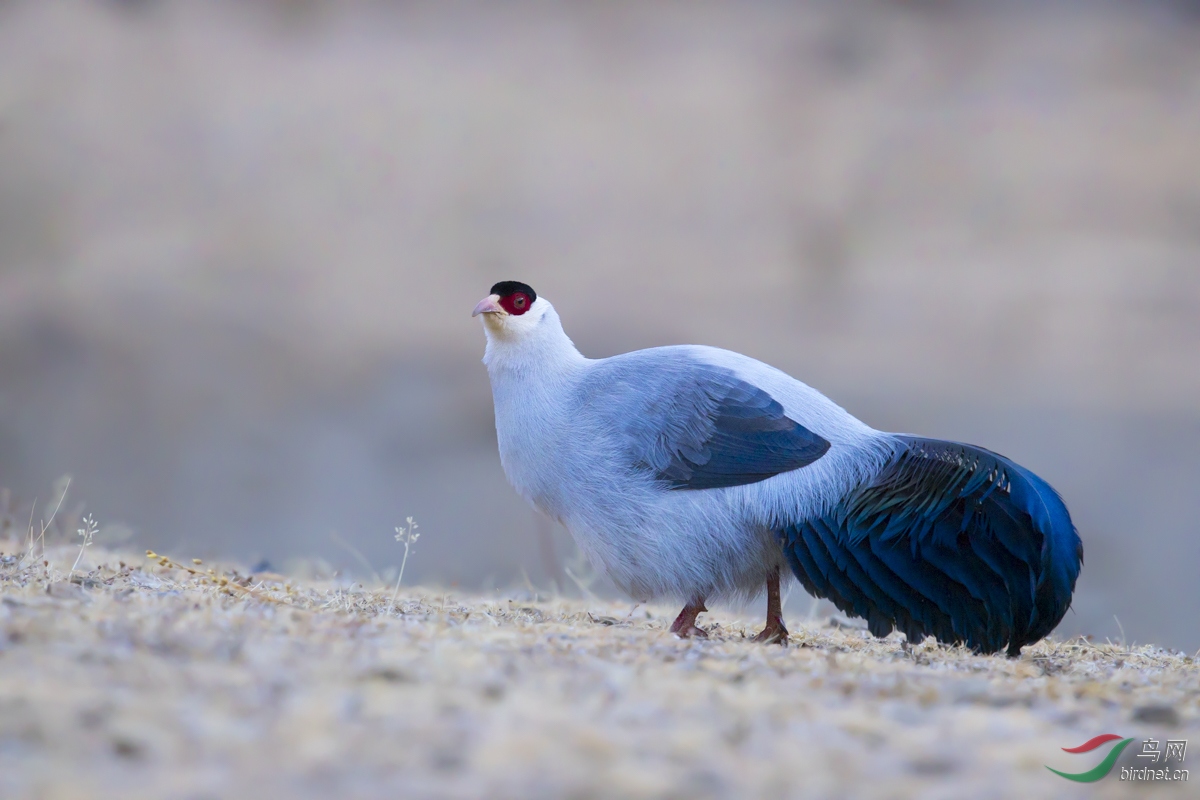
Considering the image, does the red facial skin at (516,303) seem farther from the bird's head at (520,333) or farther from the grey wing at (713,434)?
the grey wing at (713,434)

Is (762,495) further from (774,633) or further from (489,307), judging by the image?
(489,307)

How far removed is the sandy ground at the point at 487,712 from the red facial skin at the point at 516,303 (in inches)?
75.8

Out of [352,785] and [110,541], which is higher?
[352,785]

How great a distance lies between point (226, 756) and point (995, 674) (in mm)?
2726

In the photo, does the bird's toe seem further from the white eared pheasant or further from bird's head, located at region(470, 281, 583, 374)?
bird's head, located at region(470, 281, 583, 374)

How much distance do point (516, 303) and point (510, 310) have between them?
5 centimetres

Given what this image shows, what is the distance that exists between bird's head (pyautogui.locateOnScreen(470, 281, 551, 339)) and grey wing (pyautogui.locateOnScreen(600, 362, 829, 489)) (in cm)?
81

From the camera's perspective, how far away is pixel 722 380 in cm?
475

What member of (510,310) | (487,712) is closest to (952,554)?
(510,310)

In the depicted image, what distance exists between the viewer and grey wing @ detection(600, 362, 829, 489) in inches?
179

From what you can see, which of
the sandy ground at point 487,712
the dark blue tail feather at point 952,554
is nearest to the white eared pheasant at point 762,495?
the dark blue tail feather at point 952,554

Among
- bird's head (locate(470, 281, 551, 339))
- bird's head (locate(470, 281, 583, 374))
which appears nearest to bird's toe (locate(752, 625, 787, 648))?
bird's head (locate(470, 281, 583, 374))

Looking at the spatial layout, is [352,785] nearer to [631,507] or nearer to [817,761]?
[817,761]

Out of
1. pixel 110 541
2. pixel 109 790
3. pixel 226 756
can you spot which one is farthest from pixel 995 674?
pixel 110 541
